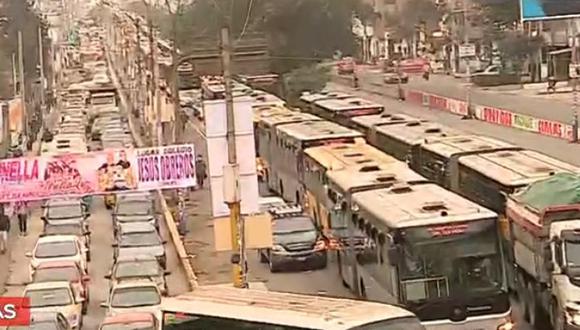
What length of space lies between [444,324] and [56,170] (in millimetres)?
2392

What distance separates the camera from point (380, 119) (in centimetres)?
790

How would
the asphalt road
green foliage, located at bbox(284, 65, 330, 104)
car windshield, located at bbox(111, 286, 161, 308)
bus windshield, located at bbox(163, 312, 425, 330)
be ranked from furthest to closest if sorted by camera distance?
the asphalt road < green foliage, located at bbox(284, 65, 330, 104) < car windshield, located at bbox(111, 286, 161, 308) < bus windshield, located at bbox(163, 312, 425, 330)

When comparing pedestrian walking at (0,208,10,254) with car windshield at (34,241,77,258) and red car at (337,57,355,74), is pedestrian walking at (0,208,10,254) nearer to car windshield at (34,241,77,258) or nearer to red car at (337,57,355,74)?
car windshield at (34,241,77,258)

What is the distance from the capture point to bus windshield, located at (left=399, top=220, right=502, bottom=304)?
3.88 metres

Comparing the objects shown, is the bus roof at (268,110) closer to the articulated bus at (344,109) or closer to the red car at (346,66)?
the articulated bus at (344,109)

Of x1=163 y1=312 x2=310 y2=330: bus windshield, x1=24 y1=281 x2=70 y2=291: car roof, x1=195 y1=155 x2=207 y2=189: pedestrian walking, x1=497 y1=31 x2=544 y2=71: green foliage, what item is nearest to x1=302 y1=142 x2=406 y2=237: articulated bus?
x1=195 y1=155 x2=207 y2=189: pedestrian walking

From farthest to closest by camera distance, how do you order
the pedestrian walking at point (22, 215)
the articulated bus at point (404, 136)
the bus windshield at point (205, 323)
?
the articulated bus at point (404, 136), the pedestrian walking at point (22, 215), the bus windshield at point (205, 323)

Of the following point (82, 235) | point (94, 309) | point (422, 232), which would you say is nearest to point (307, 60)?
point (82, 235)

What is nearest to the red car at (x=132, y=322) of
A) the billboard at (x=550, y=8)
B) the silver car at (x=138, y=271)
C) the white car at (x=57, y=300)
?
the white car at (x=57, y=300)

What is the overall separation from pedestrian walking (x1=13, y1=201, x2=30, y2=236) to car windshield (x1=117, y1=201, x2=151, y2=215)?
0.48m

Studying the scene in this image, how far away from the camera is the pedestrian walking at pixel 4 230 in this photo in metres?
5.78

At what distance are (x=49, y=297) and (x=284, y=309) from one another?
1.77m

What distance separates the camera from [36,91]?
889 cm

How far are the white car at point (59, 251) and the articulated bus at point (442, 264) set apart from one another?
4.71 ft
